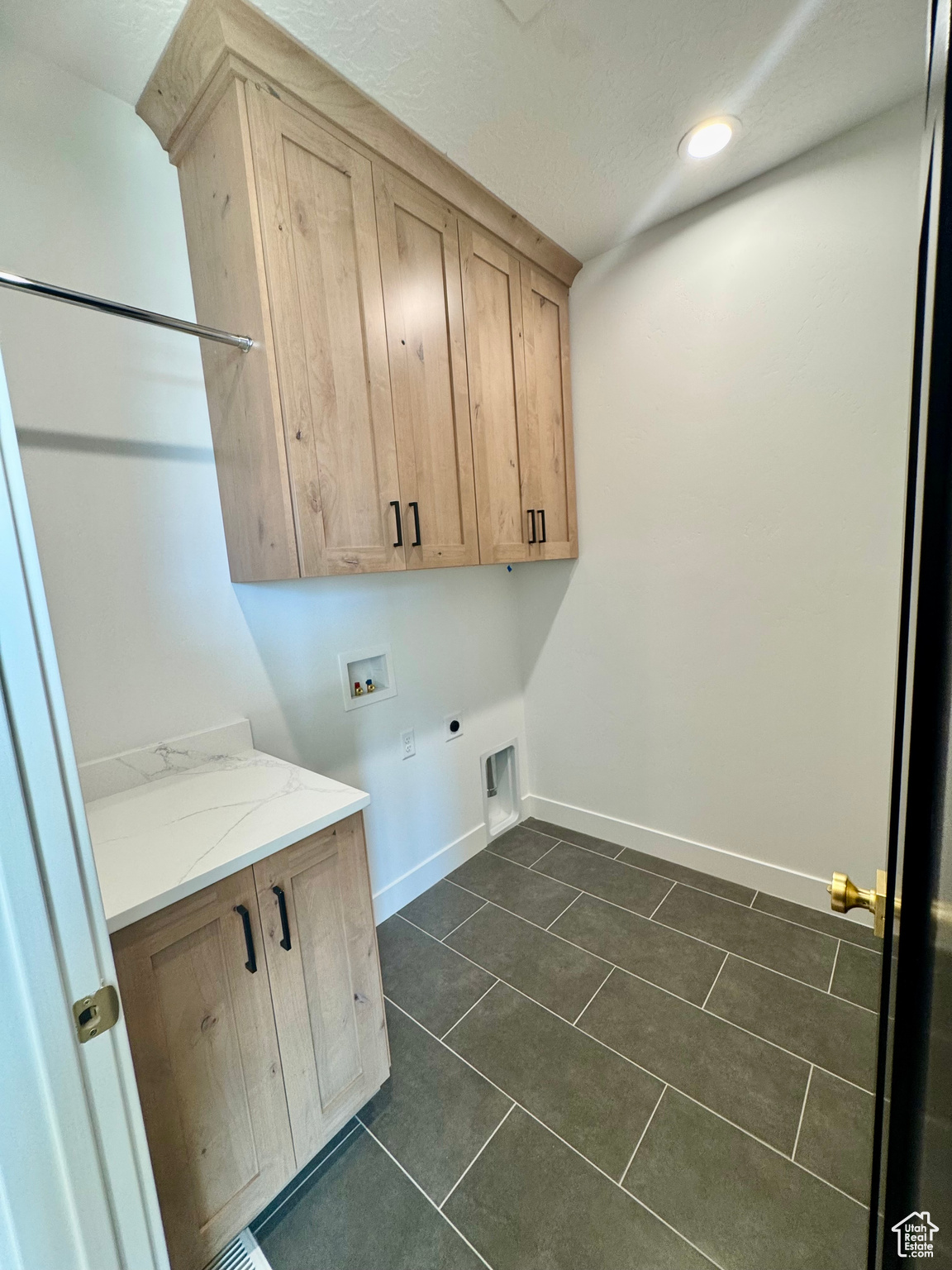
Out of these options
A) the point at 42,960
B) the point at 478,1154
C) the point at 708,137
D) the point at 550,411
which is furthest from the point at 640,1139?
the point at 708,137

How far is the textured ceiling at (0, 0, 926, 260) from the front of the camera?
104cm

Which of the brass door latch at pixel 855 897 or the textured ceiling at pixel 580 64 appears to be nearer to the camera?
the brass door latch at pixel 855 897

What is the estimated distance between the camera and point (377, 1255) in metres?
0.97

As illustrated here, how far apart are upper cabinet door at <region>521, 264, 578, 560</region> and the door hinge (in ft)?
5.70

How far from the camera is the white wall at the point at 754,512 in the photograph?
58.8 inches

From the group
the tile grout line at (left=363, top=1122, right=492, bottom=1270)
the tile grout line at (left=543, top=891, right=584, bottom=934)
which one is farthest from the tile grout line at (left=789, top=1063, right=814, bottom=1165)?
the tile grout line at (left=543, top=891, right=584, bottom=934)

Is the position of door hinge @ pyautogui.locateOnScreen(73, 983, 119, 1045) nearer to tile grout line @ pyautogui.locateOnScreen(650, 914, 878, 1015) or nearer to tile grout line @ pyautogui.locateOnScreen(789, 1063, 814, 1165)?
tile grout line @ pyautogui.locateOnScreen(789, 1063, 814, 1165)

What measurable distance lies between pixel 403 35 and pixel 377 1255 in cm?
262

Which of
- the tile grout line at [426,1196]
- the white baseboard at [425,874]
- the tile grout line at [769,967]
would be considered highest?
the white baseboard at [425,874]

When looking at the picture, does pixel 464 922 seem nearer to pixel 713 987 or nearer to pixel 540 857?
pixel 540 857

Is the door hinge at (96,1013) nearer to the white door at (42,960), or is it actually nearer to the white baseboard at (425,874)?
the white door at (42,960)

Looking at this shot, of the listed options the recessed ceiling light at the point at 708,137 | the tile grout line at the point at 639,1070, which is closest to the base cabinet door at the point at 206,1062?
the tile grout line at the point at 639,1070

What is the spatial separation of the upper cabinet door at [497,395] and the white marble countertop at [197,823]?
0.98 meters

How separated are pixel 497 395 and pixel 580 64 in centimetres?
80
